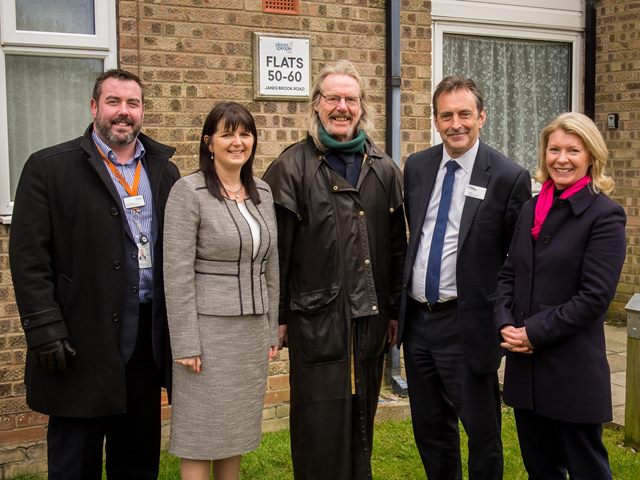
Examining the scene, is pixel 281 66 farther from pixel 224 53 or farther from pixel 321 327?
pixel 321 327

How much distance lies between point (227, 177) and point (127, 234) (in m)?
0.50

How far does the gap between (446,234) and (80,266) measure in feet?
5.53

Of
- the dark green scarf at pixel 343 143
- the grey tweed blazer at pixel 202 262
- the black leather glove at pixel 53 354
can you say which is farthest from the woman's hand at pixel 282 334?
the black leather glove at pixel 53 354

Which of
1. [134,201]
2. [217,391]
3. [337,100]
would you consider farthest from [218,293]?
[337,100]

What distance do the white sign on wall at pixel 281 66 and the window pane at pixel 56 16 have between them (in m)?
1.07

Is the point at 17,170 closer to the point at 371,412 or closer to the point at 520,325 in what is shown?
the point at 371,412

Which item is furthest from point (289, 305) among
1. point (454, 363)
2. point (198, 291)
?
point (454, 363)

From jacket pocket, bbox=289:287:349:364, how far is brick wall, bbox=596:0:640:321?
5.83m

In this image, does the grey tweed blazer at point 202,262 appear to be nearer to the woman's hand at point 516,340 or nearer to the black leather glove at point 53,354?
the black leather glove at point 53,354

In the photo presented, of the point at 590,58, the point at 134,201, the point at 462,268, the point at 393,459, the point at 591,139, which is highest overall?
the point at 590,58

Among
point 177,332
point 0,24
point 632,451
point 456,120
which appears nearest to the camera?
point 177,332

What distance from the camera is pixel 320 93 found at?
3.94 meters

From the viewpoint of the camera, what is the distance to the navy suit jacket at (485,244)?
384 centimetres

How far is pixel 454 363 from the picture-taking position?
3.91 m
